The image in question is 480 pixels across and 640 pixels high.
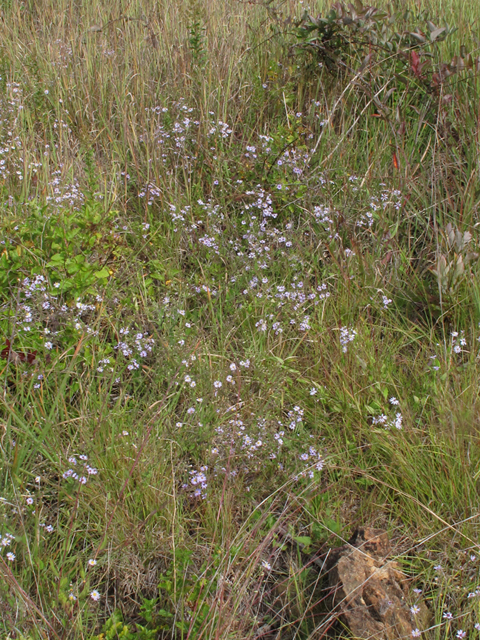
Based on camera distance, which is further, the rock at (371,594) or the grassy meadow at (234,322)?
the grassy meadow at (234,322)

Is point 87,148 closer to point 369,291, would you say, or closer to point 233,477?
point 369,291

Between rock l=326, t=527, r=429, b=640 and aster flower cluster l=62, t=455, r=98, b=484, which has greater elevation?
aster flower cluster l=62, t=455, r=98, b=484

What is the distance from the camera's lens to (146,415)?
7.51 ft

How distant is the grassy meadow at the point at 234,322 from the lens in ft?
6.00

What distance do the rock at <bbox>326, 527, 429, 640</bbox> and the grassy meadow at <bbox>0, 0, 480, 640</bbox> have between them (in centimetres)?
7

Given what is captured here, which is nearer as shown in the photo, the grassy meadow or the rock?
the rock

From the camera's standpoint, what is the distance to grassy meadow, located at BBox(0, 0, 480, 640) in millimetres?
1828

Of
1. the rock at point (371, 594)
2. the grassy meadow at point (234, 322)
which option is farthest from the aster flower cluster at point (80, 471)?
the rock at point (371, 594)

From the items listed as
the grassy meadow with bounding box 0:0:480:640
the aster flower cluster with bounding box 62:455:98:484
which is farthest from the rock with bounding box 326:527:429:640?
the aster flower cluster with bounding box 62:455:98:484

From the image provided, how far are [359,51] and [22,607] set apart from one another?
12.3 feet

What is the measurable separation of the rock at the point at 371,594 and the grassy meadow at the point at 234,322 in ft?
0.24

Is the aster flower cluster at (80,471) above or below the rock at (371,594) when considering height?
above

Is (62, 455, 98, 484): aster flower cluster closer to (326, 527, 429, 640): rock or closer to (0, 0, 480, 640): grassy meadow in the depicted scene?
(0, 0, 480, 640): grassy meadow

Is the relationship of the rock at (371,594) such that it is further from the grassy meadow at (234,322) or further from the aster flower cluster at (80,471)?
the aster flower cluster at (80,471)
